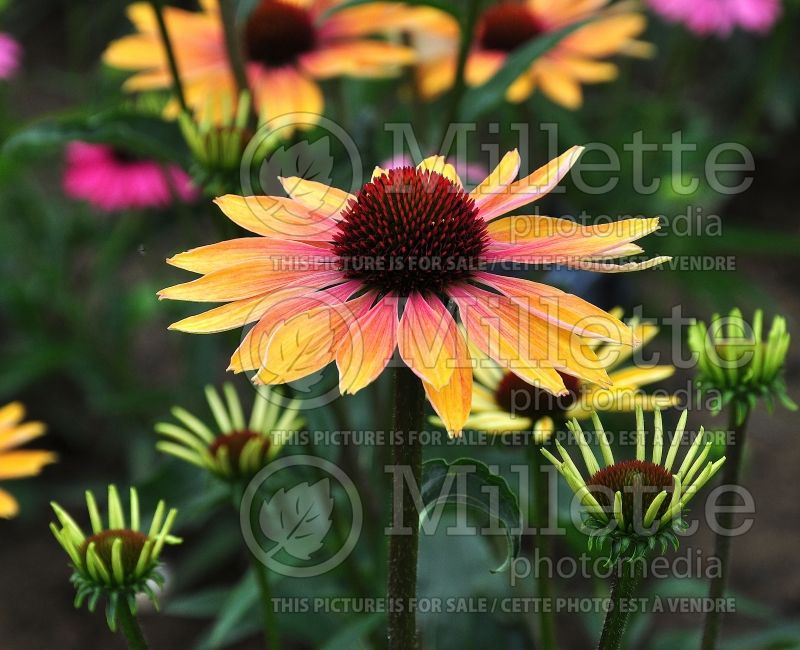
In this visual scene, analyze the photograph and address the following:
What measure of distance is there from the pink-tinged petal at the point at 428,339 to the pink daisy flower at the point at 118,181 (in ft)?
3.48

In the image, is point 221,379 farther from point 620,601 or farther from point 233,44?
point 620,601

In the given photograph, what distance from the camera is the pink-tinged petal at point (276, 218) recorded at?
0.66 metres

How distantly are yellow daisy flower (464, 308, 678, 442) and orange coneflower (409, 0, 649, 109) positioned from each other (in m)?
0.66

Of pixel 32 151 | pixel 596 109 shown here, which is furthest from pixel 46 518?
pixel 596 109

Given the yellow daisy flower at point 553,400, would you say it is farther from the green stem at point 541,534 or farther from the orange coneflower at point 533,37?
the orange coneflower at point 533,37

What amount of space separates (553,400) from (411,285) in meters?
0.16

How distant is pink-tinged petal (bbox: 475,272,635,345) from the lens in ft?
1.88

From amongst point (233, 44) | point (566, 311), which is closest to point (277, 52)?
point (233, 44)

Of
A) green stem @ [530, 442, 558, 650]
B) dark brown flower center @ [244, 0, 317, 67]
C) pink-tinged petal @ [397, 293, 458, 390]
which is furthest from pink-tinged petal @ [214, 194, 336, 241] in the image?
dark brown flower center @ [244, 0, 317, 67]

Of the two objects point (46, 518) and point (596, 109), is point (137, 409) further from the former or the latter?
point (596, 109)

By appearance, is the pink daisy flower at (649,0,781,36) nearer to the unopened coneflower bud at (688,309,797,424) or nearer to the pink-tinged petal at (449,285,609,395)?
the unopened coneflower bud at (688,309,797,424)

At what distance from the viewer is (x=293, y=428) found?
0.81 meters

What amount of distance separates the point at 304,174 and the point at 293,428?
35cm

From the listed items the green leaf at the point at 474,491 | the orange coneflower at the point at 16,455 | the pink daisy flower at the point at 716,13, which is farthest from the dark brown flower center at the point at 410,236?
the pink daisy flower at the point at 716,13
